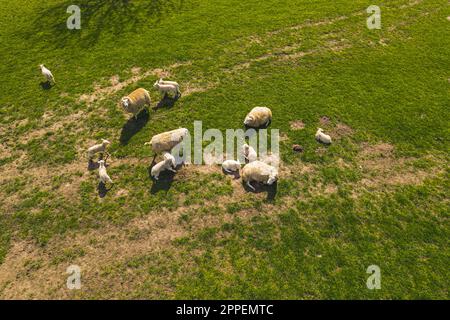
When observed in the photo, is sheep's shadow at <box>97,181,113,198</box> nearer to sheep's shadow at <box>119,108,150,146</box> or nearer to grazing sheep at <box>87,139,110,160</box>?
grazing sheep at <box>87,139,110,160</box>

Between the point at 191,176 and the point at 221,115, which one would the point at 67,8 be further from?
the point at 191,176

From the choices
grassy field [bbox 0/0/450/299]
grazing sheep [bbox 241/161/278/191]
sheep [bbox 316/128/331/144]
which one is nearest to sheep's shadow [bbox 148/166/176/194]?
grassy field [bbox 0/0/450/299]

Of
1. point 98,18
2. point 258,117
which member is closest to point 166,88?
point 258,117

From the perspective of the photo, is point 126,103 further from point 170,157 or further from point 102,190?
point 102,190

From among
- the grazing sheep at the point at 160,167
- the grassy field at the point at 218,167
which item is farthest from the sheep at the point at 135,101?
the grazing sheep at the point at 160,167

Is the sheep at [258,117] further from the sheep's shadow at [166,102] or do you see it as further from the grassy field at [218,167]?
the sheep's shadow at [166,102]

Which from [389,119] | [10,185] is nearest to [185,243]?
[10,185]

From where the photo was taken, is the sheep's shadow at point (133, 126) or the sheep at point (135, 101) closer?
the sheep at point (135, 101)
